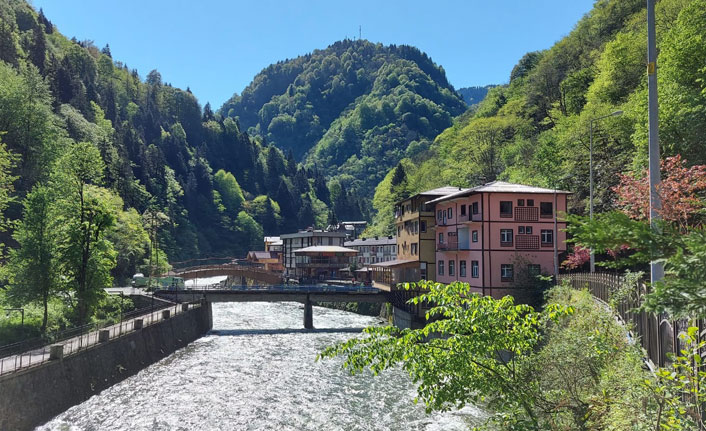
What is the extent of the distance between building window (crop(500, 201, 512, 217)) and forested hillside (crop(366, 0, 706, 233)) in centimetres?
824

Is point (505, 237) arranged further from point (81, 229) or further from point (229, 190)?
point (229, 190)

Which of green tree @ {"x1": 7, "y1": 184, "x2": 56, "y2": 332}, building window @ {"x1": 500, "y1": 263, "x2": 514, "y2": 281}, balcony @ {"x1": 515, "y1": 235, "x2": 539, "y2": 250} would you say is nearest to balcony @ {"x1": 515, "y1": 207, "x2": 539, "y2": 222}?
balcony @ {"x1": 515, "y1": 235, "x2": 539, "y2": 250}

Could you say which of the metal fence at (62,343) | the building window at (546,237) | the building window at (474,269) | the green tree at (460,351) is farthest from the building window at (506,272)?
the green tree at (460,351)

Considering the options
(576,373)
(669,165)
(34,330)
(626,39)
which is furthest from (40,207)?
(626,39)

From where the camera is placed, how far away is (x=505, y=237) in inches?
1736

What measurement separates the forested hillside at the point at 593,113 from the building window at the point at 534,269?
8.42 m

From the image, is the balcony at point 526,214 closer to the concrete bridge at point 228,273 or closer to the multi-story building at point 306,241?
the concrete bridge at point 228,273

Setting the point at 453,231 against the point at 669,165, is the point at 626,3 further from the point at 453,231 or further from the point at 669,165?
the point at 669,165

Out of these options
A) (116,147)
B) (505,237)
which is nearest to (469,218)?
(505,237)

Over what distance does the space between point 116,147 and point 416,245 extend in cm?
9696

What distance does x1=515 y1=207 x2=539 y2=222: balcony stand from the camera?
44.2 meters

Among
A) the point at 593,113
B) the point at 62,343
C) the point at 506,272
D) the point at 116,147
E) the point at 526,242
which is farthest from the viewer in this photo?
the point at 116,147

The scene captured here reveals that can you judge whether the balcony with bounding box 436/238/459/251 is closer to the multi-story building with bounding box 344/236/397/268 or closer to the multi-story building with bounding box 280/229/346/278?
the multi-story building with bounding box 344/236/397/268

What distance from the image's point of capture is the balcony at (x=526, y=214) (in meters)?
44.2
